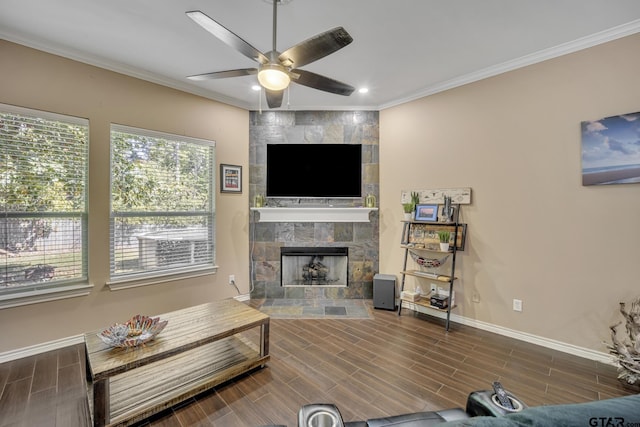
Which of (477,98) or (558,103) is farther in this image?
(477,98)

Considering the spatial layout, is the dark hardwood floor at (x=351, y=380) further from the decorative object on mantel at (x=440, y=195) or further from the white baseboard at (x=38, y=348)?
the decorative object on mantel at (x=440, y=195)

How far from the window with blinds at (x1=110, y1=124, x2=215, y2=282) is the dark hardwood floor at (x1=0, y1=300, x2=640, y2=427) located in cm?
110

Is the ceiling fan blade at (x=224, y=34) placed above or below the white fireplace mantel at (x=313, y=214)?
above

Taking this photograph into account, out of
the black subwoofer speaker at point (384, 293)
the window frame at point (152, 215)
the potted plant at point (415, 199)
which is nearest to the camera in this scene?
the window frame at point (152, 215)

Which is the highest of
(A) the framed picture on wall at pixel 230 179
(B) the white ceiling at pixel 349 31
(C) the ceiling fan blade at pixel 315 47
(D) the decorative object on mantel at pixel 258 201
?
(B) the white ceiling at pixel 349 31

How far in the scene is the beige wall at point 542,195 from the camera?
2408 mm

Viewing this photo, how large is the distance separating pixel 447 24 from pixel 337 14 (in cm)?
97

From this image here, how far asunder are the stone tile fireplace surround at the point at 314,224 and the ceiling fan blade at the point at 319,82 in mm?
1749

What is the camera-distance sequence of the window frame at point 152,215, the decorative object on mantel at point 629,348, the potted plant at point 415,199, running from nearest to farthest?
the decorative object on mantel at point 629,348 → the window frame at point 152,215 → the potted plant at point 415,199

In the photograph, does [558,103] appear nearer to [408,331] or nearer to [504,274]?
[504,274]

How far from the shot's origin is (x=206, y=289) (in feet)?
12.3

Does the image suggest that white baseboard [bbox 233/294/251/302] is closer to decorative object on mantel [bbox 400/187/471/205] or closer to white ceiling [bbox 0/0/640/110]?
decorative object on mantel [bbox 400/187/471/205]

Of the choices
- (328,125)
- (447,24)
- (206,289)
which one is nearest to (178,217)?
(206,289)

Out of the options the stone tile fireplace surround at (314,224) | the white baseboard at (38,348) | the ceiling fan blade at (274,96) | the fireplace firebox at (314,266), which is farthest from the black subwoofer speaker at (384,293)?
the white baseboard at (38,348)
